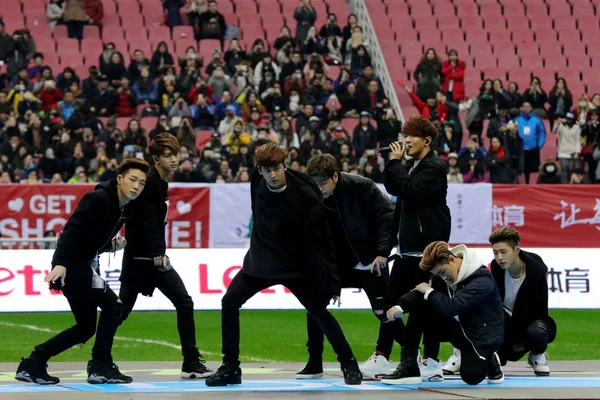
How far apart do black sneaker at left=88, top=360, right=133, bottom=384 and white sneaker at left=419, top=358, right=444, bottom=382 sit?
8.12 feet

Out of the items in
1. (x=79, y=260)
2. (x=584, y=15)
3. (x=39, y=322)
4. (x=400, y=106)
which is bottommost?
(x=39, y=322)

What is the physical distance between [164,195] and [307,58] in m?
20.4

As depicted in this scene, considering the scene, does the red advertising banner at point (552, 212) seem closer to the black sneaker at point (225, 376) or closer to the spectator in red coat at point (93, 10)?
the spectator in red coat at point (93, 10)

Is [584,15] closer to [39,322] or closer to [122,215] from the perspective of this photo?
[39,322]

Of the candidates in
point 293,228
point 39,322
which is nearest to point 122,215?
point 293,228

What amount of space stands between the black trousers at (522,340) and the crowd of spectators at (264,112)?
14332mm

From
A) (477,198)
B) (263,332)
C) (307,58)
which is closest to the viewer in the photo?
(263,332)

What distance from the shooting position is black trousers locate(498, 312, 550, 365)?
38.4 ft

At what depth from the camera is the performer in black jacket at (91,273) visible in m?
10.7

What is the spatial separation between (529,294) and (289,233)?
2.51 meters

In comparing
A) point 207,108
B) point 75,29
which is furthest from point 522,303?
point 75,29

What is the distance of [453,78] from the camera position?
3077 cm

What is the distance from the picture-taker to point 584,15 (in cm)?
3641

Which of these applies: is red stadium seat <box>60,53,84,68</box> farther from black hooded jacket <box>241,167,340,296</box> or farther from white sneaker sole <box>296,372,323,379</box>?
black hooded jacket <box>241,167,340,296</box>
